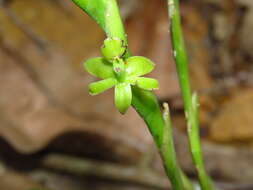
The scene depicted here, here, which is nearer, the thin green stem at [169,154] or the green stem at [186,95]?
the thin green stem at [169,154]

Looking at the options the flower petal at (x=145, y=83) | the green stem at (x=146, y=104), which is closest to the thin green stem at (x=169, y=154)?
the green stem at (x=146, y=104)

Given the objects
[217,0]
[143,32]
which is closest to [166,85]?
[143,32]

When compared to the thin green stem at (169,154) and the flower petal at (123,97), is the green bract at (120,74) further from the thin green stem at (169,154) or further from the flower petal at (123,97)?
the thin green stem at (169,154)

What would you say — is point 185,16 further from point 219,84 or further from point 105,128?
point 105,128

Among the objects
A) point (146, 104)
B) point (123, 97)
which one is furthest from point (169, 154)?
point (123, 97)

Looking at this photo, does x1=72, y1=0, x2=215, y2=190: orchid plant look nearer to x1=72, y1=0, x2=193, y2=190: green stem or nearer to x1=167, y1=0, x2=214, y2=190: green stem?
x1=72, y1=0, x2=193, y2=190: green stem

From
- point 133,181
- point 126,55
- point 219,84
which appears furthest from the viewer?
point 219,84
